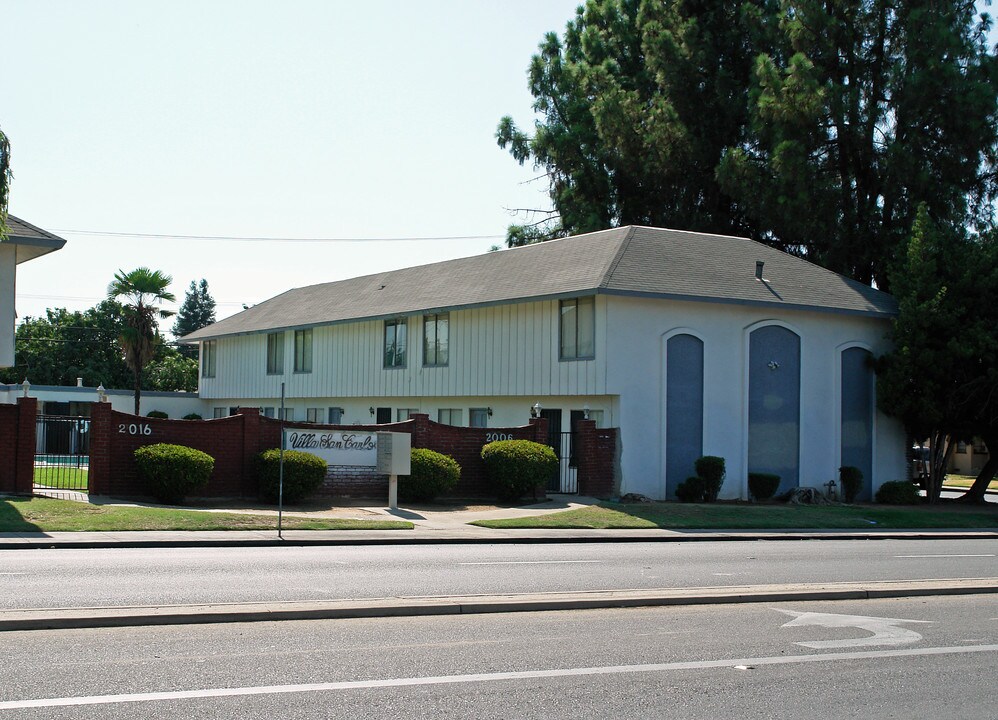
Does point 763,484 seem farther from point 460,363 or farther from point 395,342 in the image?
point 395,342

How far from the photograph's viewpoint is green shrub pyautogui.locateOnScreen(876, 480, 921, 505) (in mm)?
31062

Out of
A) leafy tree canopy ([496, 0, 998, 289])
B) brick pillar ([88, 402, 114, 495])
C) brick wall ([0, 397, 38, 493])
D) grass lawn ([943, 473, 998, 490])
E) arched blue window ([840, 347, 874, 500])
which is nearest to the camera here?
brick wall ([0, 397, 38, 493])

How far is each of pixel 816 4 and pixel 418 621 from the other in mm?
35813

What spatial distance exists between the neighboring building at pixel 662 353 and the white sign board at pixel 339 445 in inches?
233

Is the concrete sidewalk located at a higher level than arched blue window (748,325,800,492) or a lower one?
lower

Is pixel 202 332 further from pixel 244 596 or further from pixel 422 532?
pixel 244 596

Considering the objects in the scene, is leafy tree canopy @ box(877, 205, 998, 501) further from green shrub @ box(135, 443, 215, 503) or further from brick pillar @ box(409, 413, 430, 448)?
green shrub @ box(135, 443, 215, 503)

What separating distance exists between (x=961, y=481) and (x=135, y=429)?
38910 mm

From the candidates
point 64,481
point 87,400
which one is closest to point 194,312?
point 87,400

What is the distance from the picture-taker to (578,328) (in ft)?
94.7

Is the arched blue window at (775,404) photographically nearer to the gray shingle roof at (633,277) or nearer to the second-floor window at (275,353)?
the gray shingle roof at (633,277)

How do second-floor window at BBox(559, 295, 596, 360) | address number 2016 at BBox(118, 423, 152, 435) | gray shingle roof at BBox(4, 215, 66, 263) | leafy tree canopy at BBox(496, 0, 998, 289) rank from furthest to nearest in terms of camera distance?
leafy tree canopy at BBox(496, 0, 998, 289), second-floor window at BBox(559, 295, 596, 360), gray shingle roof at BBox(4, 215, 66, 263), address number 2016 at BBox(118, 423, 152, 435)

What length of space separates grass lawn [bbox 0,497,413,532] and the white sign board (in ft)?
13.7

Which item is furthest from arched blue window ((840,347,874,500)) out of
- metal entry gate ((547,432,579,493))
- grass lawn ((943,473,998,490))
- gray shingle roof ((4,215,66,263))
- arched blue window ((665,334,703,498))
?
gray shingle roof ((4,215,66,263))
